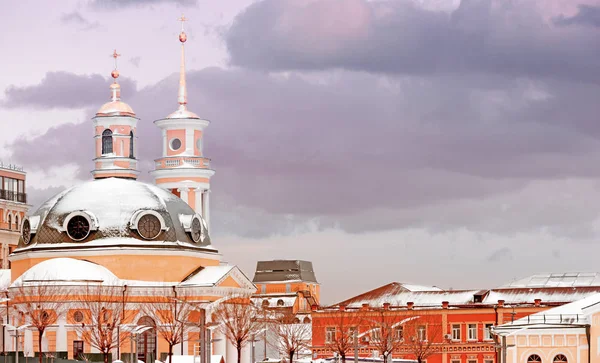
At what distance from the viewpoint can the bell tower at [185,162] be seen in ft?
414

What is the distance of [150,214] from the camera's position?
102688mm

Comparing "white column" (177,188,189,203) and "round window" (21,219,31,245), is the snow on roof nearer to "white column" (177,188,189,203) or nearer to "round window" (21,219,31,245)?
"round window" (21,219,31,245)

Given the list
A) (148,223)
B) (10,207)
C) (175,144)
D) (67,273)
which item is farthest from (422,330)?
(10,207)

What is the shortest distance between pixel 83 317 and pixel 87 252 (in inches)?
206

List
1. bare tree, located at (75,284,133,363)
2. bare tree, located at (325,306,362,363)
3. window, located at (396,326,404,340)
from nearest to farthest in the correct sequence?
bare tree, located at (75,284,133,363), window, located at (396,326,404,340), bare tree, located at (325,306,362,363)

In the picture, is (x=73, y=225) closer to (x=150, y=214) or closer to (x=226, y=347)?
(x=150, y=214)

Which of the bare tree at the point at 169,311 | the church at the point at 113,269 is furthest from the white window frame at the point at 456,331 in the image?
the bare tree at the point at 169,311

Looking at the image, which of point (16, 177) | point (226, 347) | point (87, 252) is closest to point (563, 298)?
point (226, 347)

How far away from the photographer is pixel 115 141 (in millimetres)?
114938

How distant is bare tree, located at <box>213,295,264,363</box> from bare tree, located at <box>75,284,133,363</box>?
635 centimetres

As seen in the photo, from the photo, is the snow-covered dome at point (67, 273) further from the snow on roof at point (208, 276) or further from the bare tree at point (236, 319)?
the bare tree at point (236, 319)

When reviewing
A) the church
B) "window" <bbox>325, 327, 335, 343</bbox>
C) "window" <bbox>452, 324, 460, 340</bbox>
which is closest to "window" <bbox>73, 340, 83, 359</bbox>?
the church

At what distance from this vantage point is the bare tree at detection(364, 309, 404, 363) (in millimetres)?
102425

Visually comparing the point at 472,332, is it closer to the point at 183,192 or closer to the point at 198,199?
the point at 198,199
